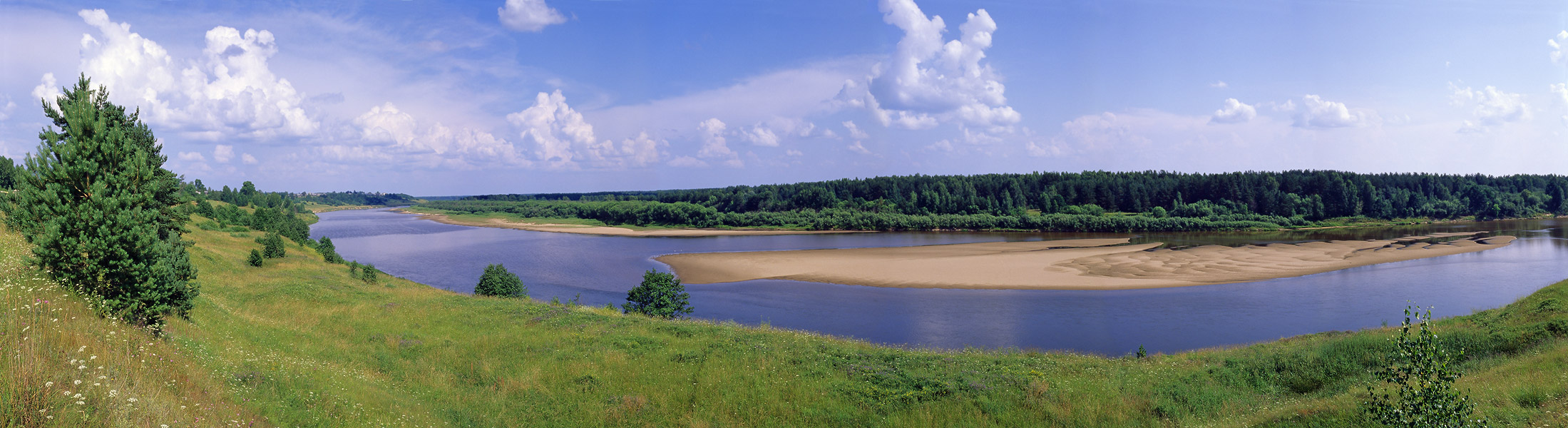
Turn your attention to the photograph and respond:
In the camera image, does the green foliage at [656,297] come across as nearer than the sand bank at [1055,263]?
Yes

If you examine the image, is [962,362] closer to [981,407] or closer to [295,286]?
[981,407]

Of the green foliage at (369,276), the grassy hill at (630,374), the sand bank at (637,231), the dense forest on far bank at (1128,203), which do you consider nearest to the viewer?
the grassy hill at (630,374)

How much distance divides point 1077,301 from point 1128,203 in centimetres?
7366

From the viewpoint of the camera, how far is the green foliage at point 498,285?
27.8 meters

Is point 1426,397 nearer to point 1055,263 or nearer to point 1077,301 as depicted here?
point 1077,301

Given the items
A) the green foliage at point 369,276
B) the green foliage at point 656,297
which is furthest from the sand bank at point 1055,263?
the green foliage at point 369,276

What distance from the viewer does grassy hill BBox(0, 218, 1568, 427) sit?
691 cm

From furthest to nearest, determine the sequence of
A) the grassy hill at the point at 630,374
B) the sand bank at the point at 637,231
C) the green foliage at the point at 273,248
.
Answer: the sand bank at the point at 637,231 → the green foliage at the point at 273,248 → the grassy hill at the point at 630,374

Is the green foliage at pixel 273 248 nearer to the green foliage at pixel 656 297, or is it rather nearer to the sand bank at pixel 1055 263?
the green foliage at pixel 656 297

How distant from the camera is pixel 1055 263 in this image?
1780 inches

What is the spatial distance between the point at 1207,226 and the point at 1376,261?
3530cm

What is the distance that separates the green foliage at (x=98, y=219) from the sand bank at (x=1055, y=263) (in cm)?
3054

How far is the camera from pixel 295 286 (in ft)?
72.9

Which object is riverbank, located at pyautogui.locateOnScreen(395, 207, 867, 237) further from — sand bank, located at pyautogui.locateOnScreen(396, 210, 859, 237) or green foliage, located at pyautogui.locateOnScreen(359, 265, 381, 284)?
green foliage, located at pyautogui.locateOnScreen(359, 265, 381, 284)
